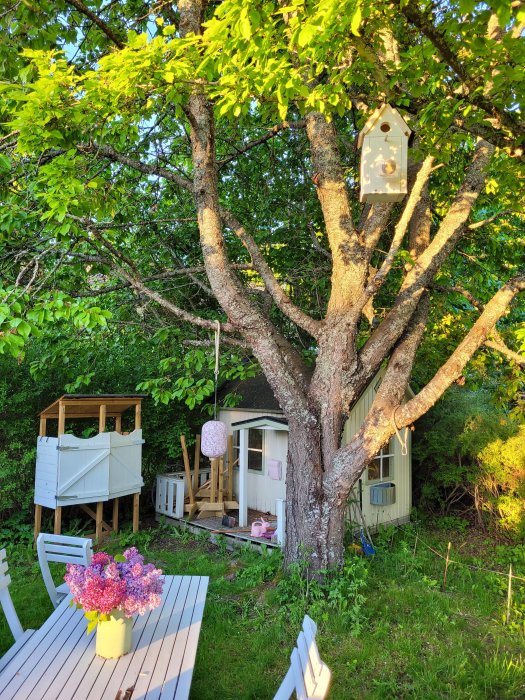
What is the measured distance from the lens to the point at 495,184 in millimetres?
5625

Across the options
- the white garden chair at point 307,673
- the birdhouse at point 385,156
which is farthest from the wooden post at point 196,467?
the white garden chair at point 307,673

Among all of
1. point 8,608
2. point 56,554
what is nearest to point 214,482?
point 56,554

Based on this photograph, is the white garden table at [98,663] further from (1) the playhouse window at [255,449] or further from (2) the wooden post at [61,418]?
(1) the playhouse window at [255,449]

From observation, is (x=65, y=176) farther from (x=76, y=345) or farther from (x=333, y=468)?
(x=333, y=468)

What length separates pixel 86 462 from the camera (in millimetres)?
6445

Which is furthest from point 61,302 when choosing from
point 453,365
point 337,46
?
point 453,365

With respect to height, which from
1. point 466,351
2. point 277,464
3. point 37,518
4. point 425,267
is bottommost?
point 37,518

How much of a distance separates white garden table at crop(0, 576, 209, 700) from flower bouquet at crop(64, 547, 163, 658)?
0.41 ft

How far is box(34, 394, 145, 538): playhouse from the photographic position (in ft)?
20.3

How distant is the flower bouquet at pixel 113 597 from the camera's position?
253 cm

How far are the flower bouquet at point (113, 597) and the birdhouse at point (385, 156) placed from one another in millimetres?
3119

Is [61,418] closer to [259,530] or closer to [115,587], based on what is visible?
[259,530]

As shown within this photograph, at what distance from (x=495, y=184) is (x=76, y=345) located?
538cm

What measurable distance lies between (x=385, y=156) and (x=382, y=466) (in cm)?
540
